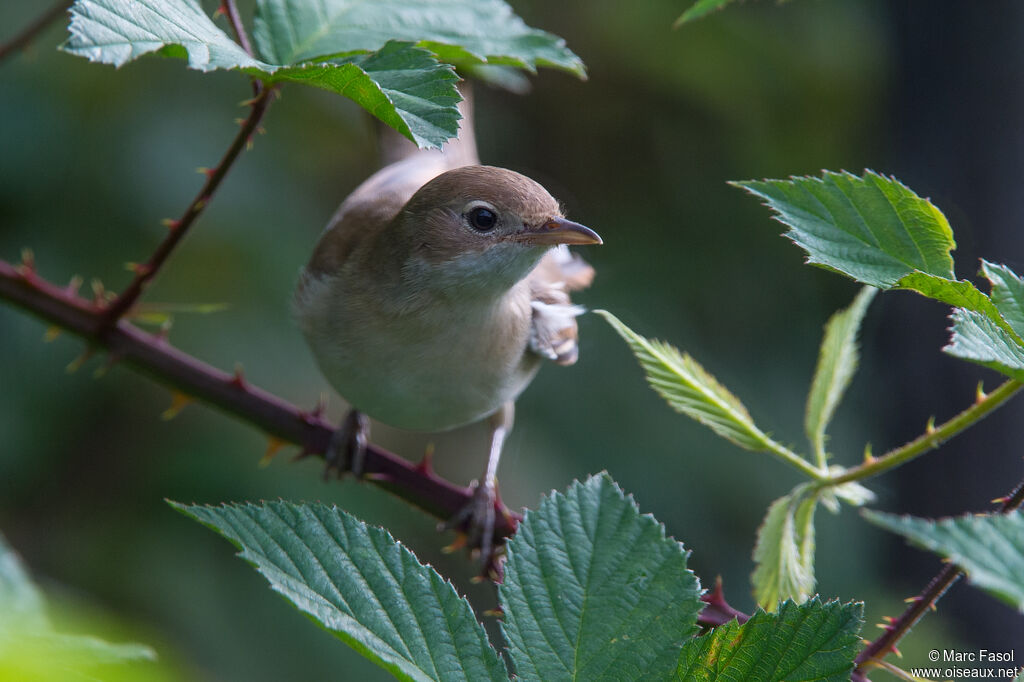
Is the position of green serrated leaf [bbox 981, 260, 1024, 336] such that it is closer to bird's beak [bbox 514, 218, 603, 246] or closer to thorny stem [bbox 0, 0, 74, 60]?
bird's beak [bbox 514, 218, 603, 246]

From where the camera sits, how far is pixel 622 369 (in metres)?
5.27

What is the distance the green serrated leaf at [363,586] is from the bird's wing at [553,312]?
5.69ft

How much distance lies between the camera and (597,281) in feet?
16.4

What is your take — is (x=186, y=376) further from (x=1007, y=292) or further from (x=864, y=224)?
(x=1007, y=292)

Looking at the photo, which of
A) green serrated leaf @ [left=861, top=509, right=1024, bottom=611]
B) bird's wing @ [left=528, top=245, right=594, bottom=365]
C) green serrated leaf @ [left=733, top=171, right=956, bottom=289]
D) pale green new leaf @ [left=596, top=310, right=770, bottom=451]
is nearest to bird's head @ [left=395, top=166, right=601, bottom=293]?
bird's wing @ [left=528, top=245, right=594, bottom=365]

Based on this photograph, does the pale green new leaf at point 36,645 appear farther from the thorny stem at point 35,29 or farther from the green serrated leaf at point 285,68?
the thorny stem at point 35,29

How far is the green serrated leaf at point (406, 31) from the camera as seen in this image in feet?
6.48

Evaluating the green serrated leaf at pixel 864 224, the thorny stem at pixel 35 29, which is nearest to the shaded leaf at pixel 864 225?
the green serrated leaf at pixel 864 224

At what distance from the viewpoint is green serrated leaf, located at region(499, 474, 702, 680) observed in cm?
129

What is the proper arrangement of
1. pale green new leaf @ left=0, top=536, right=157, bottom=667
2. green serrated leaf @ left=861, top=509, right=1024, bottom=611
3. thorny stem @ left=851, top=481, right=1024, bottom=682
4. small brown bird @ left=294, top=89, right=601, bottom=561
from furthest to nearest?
small brown bird @ left=294, top=89, right=601, bottom=561
thorny stem @ left=851, top=481, right=1024, bottom=682
green serrated leaf @ left=861, top=509, right=1024, bottom=611
pale green new leaf @ left=0, top=536, right=157, bottom=667

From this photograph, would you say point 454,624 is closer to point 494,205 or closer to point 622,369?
point 494,205

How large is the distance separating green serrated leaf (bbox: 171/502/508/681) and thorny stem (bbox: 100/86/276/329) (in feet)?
2.78

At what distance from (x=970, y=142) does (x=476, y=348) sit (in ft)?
12.4

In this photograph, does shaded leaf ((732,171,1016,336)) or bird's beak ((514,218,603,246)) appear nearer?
shaded leaf ((732,171,1016,336))
